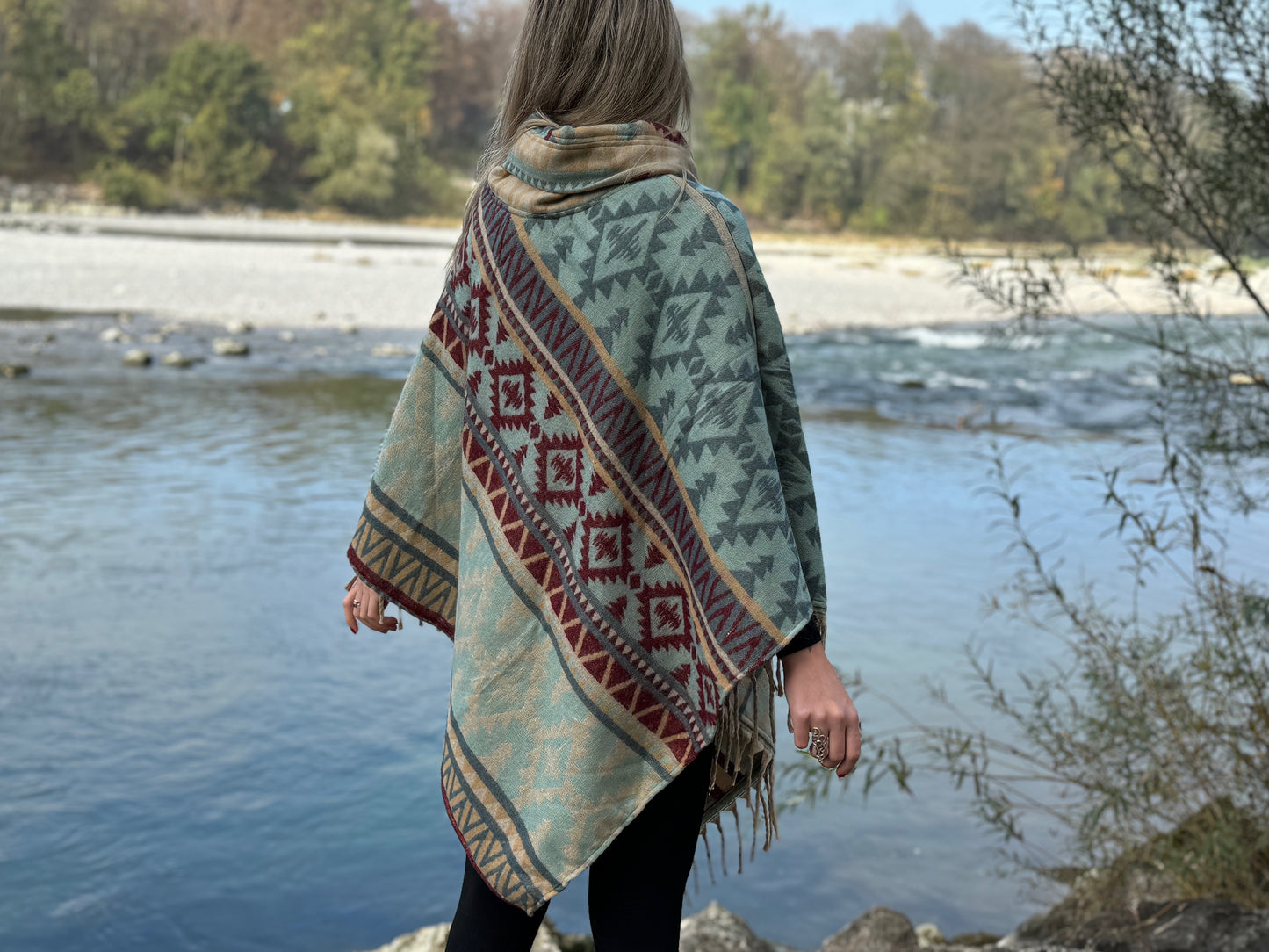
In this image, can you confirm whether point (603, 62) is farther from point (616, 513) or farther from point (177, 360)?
point (177, 360)

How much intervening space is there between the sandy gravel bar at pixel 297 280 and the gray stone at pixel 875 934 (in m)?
9.69

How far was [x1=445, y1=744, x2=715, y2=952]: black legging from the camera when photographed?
1.36 meters

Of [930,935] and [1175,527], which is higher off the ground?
[1175,527]

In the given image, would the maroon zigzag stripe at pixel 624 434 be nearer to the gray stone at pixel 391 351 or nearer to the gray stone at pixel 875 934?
the gray stone at pixel 875 934

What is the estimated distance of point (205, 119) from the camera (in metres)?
47.9


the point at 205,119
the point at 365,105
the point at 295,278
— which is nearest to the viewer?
the point at 295,278

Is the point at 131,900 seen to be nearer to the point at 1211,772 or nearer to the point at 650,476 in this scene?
the point at 650,476

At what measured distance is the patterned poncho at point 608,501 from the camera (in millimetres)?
1319

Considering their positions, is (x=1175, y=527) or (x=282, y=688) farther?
(x=282, y=688)

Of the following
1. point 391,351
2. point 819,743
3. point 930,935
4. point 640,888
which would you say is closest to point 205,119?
point 391,351

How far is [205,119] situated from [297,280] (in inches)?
1184

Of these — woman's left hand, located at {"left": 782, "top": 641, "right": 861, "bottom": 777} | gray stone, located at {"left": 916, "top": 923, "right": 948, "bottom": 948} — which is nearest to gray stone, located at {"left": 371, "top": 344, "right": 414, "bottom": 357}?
gray stone, located at {"left": 916, "top": 923, "right": 948, "bottom": 948}

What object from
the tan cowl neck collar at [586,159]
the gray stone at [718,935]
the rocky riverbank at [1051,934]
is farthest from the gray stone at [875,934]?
the tan cowl neck collar at [586,159]

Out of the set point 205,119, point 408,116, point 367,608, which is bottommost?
point 367,608
